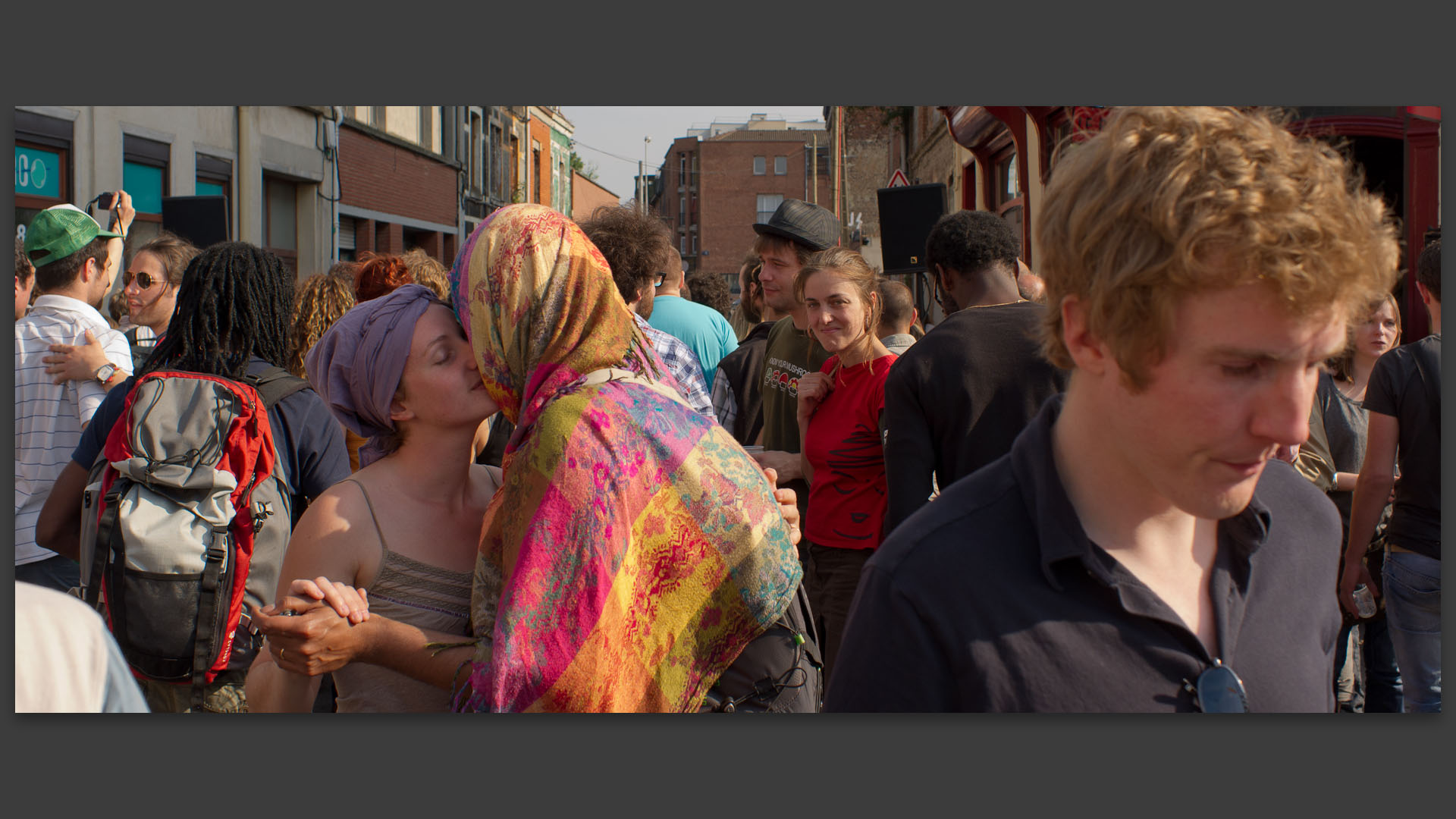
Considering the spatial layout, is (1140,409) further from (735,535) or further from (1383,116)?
(1383,116)

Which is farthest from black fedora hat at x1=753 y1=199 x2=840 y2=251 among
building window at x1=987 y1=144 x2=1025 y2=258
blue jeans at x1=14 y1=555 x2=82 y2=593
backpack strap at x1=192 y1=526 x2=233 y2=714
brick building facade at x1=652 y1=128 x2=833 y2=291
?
blue jeans at x1=14 y1=555 x2=82 y2=593

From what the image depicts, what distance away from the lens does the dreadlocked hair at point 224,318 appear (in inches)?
105

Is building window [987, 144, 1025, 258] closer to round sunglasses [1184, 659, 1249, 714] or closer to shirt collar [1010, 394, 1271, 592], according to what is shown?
shirt collar [1010, 394, 1271, 592]

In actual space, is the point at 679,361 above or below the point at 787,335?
below

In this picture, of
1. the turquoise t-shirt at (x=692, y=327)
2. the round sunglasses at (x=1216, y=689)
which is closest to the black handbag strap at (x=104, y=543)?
the round sunglasses at (x=1216, y=689)

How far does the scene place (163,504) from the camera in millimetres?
2475

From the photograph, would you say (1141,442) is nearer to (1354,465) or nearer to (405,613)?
(405,613)

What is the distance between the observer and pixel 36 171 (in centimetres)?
314

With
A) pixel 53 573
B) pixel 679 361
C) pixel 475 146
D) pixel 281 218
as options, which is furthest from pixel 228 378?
pixel 281 218

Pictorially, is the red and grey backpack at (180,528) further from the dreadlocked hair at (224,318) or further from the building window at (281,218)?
the building window at (281,218)

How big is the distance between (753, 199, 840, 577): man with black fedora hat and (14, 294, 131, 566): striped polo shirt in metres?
2.14

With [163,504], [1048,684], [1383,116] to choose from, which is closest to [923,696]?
[1048,684]

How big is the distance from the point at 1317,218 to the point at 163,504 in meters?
2.36

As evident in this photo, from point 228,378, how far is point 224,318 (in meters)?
0.16
